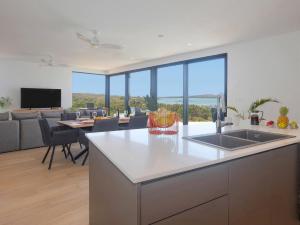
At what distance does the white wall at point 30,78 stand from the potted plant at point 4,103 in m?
0.12

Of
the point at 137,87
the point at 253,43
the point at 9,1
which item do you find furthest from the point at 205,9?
the point at 137,87

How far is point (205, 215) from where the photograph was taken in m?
1.00

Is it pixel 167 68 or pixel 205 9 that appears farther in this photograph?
pixel 167 68

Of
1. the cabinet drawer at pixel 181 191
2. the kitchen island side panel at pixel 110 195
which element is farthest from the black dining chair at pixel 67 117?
the cabinet drawer at pixel 181 191

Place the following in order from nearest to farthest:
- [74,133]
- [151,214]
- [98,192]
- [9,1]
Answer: [151,214], [98,192], [9,1], [74,133]

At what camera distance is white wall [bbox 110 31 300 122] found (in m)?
3.76

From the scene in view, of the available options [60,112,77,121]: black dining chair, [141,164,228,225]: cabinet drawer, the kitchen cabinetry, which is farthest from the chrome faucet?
[60,112,77,121]: black dining chair

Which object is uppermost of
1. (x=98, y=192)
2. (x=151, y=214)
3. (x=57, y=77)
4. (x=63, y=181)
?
(x=57, y=77)

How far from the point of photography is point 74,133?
12.2 feet

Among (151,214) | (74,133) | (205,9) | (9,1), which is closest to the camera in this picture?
(151,214)

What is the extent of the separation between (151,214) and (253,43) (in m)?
4.50

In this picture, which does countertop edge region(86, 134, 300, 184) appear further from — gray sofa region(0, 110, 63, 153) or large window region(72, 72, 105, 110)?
large window region(72, 72, 105, 110)

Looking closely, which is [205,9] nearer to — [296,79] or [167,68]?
[296,79]

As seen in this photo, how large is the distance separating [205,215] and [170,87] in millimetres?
5471
